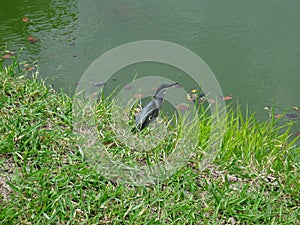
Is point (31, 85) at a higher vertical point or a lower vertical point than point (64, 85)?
higher

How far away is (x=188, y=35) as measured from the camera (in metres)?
3.64

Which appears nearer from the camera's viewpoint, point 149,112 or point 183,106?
point 149,112

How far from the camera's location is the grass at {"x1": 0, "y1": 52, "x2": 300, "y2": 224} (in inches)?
61.1

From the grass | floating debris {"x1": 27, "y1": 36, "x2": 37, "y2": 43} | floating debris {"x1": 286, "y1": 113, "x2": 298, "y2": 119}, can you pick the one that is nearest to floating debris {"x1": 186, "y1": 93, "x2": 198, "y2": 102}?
floating debris {"x1": 286, "y1": 113, "x2": 298, "y2": 119}

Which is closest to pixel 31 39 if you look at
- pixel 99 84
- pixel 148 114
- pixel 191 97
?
pixel 99 84

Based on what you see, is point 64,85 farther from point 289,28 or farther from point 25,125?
point 289,28

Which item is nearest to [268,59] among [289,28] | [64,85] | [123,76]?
[289,28]

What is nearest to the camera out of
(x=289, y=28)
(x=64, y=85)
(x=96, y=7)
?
(x=64, y=85)

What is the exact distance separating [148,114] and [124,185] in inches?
15.3

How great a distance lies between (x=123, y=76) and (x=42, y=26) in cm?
134

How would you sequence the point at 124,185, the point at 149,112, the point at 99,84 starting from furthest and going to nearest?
1. the point at 99,84
2. the point at 149,112
3. the point at 124,185

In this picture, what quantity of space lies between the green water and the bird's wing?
1060 millimetres

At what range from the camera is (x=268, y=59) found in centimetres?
328

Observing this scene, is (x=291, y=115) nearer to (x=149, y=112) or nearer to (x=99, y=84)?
(x=149, y=112)
